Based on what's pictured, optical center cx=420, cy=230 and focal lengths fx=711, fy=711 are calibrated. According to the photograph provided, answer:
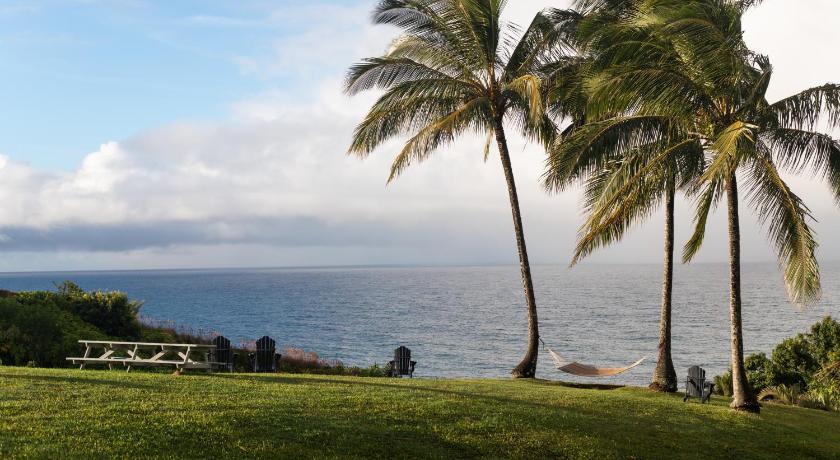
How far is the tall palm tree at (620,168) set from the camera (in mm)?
15469

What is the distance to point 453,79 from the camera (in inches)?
805

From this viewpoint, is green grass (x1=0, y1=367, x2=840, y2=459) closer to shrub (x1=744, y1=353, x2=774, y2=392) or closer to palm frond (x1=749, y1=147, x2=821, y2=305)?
palm frond (x1=749, y1=147, x2=821, y2=305)

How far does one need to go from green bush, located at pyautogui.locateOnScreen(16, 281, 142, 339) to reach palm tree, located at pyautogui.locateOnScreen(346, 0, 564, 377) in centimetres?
1110

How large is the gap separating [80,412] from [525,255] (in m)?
13.2

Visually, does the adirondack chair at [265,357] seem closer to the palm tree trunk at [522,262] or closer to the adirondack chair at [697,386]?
the palm tree trunk at [522,262]

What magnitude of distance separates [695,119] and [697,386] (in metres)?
6.65

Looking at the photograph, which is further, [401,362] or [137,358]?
[401,362]

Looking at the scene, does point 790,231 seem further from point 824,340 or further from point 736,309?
point 824,340

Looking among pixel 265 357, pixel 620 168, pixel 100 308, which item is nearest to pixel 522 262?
pixel 620 168

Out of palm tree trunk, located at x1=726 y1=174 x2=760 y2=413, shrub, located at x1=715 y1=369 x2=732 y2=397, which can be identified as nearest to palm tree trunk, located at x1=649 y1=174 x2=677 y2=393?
palm tree trunk, located at x1=726 y1=174 x2=760 y2=413

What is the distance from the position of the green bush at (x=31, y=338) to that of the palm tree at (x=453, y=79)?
1004cm

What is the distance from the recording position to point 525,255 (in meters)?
20.6

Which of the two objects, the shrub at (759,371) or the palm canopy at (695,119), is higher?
the palm canopy at (695,119)

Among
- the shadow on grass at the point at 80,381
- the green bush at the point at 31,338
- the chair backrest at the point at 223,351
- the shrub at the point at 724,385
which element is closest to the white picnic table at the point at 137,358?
the green bush at the point at 31,338
